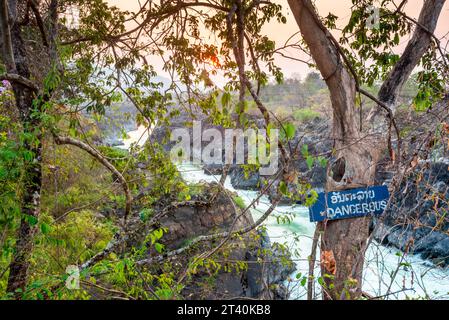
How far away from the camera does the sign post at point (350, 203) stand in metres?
2.55

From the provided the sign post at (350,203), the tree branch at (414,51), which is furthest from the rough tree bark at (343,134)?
the sign post at (350,203)

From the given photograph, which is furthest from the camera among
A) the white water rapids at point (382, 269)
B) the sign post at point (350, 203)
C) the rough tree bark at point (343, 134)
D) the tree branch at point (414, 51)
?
the tree branch at point (414, 51)

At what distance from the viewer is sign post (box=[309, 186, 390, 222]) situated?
255 cm

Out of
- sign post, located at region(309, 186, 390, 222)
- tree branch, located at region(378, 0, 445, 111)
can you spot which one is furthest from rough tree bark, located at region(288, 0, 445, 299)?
sign post, located at region(309, 186, 390, 222)

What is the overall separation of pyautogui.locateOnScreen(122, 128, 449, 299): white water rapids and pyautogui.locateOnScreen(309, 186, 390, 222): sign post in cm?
20

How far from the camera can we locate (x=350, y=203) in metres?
2.61

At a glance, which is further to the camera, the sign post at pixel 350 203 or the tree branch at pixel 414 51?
the tree branch at pixel 414 51

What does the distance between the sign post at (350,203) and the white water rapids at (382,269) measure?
20 centimetres

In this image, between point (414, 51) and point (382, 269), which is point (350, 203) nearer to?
point (382, 269)

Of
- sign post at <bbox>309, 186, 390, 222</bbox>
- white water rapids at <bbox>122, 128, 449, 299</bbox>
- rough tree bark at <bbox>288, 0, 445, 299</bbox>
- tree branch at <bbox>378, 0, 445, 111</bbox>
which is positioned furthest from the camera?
tree branch at <bbox>378, 0, 445, 111</bbox>

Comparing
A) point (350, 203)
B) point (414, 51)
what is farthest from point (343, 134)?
point (414, 51)

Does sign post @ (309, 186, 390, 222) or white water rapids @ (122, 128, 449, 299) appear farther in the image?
sign post @ (309, 186, 390, 222)

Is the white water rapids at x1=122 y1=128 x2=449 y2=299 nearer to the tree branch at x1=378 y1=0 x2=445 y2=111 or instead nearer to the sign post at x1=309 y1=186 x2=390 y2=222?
the sign post at x1=309 y1=186 x2=390 y2=222

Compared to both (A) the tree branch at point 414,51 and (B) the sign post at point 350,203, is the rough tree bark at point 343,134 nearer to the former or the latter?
(A) the tree branch at point 414,51
